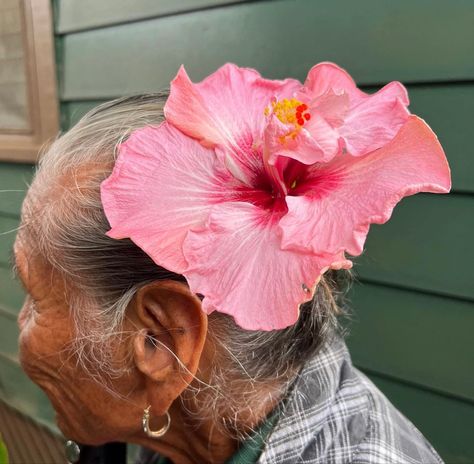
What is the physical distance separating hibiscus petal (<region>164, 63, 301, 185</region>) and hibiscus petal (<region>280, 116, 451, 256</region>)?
0.11m

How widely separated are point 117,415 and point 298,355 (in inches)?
12.3

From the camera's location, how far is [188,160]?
61 cm

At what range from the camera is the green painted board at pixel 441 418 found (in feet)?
3.68

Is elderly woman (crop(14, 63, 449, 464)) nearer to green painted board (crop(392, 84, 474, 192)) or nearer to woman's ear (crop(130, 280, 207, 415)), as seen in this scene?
woman's ear (crop(130, 280, 207, 415))

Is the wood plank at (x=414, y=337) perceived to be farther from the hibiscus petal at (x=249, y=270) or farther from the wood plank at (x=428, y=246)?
the hibiscus petal at (x=249, y=270)

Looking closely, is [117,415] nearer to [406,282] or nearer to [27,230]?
[27,230]

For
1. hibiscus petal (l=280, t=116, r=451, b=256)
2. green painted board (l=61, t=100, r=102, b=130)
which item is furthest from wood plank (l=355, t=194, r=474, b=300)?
green painted board (l=61, t=100, r=102, b=130)

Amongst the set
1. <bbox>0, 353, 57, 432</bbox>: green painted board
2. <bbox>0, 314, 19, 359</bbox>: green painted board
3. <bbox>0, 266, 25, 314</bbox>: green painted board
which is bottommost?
<bbox>0, 353, 57, 432</bbox>: green painted board

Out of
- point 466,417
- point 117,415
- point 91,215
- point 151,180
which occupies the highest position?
point 151,180

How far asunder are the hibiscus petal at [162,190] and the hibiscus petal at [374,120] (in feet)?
0.48

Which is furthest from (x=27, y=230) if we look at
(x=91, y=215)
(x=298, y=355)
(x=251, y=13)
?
(x=251, y=13)

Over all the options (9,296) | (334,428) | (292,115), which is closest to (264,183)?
(292,115)

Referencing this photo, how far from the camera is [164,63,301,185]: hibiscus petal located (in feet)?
2.01

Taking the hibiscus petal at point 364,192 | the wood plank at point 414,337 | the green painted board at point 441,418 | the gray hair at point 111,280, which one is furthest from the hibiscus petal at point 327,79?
the green painted board at point 441,418
